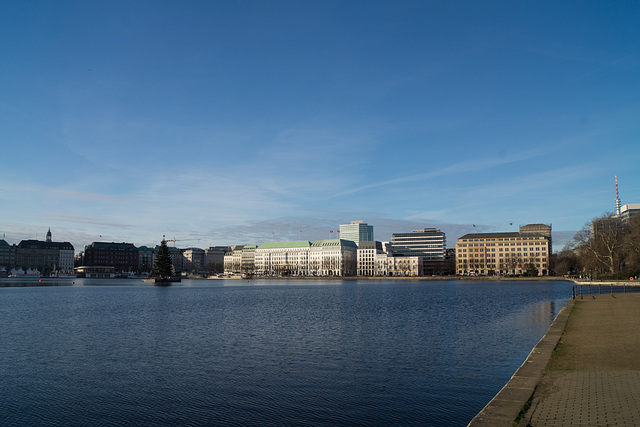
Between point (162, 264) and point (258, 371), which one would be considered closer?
point (258, 371)

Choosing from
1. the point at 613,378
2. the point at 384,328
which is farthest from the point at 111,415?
the point at 384,328

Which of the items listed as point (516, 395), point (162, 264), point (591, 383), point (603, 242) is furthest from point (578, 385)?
point (162, 264)

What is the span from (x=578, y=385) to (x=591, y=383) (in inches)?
20.4

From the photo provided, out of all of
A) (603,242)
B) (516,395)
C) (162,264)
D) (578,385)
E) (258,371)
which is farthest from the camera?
(162,264)

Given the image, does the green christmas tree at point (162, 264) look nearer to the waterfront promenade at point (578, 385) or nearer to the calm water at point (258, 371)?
the calm water at point (258, 371)

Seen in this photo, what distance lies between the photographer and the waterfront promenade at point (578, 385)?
11234 millimetres

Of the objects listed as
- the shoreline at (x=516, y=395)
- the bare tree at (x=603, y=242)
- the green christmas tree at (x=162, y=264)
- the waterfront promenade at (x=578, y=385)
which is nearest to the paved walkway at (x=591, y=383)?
the waterfront promenade at (x=578, y=385)

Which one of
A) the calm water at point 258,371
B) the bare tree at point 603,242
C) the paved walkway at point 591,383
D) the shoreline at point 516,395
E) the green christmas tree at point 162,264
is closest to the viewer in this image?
the paved walkway at point 591,383

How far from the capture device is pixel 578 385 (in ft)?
46.7

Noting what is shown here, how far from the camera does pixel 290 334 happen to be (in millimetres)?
32844

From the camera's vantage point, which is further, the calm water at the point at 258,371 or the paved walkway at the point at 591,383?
the calm water at the point at 258,371

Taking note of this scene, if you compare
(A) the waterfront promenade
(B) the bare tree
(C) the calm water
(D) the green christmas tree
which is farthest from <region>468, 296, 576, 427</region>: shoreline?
(D) the green christmas tree

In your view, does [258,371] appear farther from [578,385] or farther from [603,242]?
[603,242]

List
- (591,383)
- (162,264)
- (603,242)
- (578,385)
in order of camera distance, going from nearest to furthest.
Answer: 1. (578,385)
2. (591,383)
3. (603,242)
4. (162,264)
